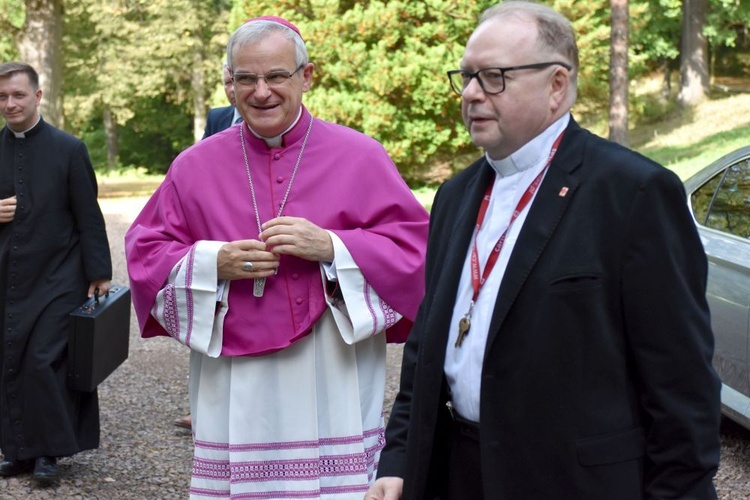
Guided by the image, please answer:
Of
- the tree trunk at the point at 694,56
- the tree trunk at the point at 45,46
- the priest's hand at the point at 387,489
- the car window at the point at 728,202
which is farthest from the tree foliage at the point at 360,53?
the priest's hand at the point at 387,489

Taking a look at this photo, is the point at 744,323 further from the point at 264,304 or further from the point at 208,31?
the point at 208,31

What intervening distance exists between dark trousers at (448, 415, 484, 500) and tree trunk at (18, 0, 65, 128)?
20392 mm

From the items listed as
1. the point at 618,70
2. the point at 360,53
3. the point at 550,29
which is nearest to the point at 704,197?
the point at 550,29

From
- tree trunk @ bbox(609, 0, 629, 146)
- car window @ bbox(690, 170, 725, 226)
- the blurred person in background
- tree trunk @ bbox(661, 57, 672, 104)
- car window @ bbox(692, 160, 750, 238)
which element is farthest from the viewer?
tree trunk @ bbox(661, 57, 672, 104)

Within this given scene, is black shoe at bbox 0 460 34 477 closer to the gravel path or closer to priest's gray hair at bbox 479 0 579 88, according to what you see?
the gravel path

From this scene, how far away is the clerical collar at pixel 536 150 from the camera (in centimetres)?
264

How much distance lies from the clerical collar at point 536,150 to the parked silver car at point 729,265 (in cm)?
393

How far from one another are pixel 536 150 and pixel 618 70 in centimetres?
1986

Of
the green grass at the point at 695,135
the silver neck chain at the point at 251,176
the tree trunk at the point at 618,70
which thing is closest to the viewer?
the silver neck chain at the point at 251,176

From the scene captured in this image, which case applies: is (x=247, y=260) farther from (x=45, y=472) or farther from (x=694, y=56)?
(x=694, y=56)

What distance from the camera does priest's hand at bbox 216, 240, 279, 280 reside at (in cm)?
415

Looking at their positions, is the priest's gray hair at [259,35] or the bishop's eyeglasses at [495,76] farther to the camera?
the priest's gray hair at [259,35]

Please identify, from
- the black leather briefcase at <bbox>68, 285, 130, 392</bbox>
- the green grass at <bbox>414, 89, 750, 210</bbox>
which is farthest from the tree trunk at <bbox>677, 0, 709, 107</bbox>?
the black leather briefcase at <bbox>68, 285, 130, 392</bbox>

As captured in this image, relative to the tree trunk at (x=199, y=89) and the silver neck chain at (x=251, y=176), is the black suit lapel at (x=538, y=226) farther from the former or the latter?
the tree trunk at (x=199, y=89)
